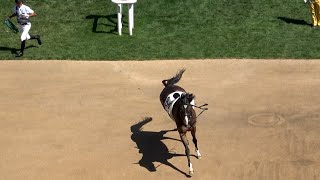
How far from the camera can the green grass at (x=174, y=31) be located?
18578 mm

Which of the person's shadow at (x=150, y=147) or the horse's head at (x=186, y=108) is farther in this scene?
the person's shadow at (x=150, y=147)

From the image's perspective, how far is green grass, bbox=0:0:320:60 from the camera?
1858 cm

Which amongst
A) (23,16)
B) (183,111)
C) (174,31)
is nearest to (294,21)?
(174,31)

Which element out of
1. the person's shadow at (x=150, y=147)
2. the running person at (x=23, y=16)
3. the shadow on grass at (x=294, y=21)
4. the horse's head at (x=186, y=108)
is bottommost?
the person's shadow at (x=150, y=147)

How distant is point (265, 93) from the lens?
592 inches

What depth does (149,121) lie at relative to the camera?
1362 centimetres

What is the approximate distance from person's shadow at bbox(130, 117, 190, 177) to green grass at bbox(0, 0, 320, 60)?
5.51 meters

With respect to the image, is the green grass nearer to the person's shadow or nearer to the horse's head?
the person's shadow

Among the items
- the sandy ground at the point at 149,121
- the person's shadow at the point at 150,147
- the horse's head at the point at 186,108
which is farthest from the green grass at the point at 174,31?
the horse's head at the point at 186,108

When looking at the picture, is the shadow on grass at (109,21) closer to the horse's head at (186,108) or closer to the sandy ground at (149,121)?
the sandy ground at (149,121)

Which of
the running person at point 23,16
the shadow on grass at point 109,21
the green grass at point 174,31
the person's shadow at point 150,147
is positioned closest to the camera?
the person's shadow at point 150,147

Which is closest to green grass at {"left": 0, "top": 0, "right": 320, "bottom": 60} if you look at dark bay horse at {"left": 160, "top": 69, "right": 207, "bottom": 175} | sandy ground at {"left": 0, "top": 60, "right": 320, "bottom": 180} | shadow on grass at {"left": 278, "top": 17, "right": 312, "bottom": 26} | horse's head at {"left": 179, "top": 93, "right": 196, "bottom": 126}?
shadow on grass at {"left": 278, "top": 17, "right": 312, "bottom": 26}

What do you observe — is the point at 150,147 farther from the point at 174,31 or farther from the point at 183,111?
the point at 174,31

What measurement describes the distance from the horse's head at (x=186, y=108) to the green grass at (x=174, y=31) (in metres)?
7.46
